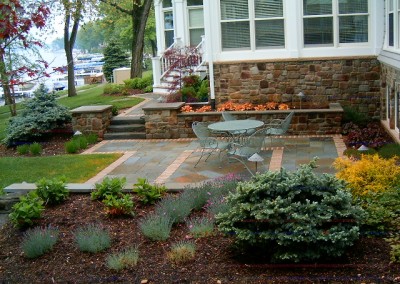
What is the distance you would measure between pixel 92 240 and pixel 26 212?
47.6 inches

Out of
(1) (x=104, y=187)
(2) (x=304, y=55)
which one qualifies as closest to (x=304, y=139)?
(2) (x=304, y=55)

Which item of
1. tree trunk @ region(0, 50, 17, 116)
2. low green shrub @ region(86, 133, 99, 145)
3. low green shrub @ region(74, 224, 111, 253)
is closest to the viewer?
low green shrub @ region(74, 224, 111, 253)

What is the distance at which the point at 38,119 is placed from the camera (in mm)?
13680

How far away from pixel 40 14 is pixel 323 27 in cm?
882

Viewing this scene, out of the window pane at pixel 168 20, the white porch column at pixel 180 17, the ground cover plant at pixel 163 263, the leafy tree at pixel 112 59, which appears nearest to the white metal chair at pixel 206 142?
the ground cover plant at pixel 163 263

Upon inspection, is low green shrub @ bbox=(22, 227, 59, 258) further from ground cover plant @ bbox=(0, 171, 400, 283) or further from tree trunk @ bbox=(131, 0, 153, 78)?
tree trunk @ bbox=(131, 0, 153, 78)

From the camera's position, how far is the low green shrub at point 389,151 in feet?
31.4

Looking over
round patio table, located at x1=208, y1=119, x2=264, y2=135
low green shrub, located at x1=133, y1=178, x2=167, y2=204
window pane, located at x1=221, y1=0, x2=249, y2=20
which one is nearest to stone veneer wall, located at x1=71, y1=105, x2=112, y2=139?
window pane, located at x1=221, y1=0, x2=249, y2=20

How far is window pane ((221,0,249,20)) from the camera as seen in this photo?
45.6ft

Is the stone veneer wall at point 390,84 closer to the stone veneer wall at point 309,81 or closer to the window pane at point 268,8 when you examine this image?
the stone veneer wall at point 309,81

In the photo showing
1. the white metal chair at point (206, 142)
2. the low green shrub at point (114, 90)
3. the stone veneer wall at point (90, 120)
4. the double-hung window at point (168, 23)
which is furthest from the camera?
the low green shrub at point (114, 90)

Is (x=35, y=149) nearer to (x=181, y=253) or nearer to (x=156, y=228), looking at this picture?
(x=156, y=228)

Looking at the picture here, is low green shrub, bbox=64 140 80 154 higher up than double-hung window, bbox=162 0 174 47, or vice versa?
double-hung window, bbox=162 0 174 47

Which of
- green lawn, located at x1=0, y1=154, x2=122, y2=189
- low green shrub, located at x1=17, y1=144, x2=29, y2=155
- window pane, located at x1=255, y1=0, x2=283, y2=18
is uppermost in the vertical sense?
window pane, located at x1=255, y1=0, x2=283, y2=18
